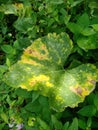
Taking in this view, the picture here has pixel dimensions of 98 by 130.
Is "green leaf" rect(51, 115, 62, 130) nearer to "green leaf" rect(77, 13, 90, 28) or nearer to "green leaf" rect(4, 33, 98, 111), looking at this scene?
"green leaf" rect(4, 33, 98, 111)

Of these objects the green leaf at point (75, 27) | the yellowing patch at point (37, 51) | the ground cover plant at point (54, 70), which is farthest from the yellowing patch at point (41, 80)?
the green leaf at point (75, 27)

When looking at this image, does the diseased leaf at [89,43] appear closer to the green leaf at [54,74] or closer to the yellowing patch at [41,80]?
the green leaf at [54,74]

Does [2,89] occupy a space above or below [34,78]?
below

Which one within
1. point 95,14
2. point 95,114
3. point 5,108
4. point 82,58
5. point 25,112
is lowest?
point 5,108

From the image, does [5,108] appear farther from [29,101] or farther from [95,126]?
[95,126]

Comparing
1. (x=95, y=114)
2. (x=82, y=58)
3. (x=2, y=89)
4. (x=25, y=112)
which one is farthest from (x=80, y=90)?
(x=2, y=89)

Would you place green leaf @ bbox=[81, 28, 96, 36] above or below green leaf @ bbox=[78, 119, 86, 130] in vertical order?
above

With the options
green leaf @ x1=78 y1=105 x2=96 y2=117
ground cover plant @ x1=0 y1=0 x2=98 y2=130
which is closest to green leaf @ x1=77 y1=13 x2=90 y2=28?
ground cover plant @ x1=0 y1=0 x2=98 y2=130
